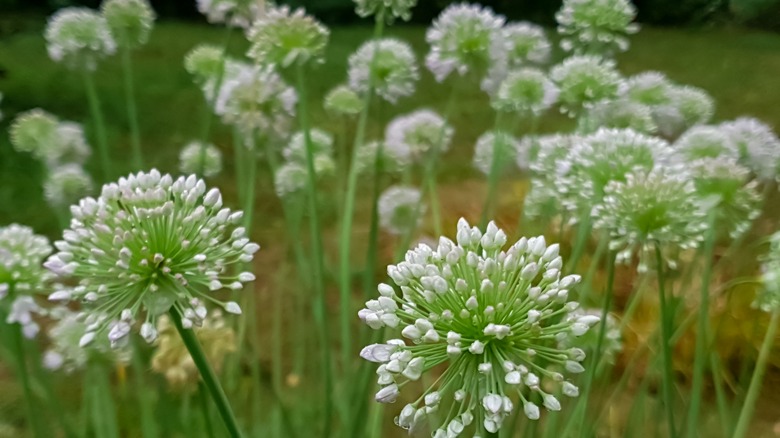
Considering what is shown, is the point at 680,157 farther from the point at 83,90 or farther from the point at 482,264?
the point at 83,90

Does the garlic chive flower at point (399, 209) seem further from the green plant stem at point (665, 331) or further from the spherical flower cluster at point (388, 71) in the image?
the green plant stem at point (665, 331)

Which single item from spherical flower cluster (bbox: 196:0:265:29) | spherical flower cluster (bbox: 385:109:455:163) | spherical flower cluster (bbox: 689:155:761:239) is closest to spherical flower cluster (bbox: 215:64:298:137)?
spherical flower cluster (bbox: 196:0:265:29)

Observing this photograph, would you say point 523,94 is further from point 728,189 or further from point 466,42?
point 728,189

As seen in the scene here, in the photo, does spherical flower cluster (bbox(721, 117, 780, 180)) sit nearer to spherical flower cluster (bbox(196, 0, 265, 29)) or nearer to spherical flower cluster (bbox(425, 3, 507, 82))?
spherical flower cluster (bbox(425, 3, 507, 82))

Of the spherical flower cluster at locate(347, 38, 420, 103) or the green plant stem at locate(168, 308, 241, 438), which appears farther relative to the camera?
the spherical flower cluster at locate(347, 38, 420, 103)

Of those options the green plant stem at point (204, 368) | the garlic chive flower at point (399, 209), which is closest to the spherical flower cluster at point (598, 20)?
the garlic chive flower at point (399, 209)

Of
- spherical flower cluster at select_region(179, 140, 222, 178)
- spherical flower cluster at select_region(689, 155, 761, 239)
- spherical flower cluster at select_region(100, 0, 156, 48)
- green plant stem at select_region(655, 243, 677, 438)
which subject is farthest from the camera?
spherical flower cluster at select_region(179, 140, 222, 178)

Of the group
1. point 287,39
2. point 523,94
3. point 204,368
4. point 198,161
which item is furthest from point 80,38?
point 204,368
